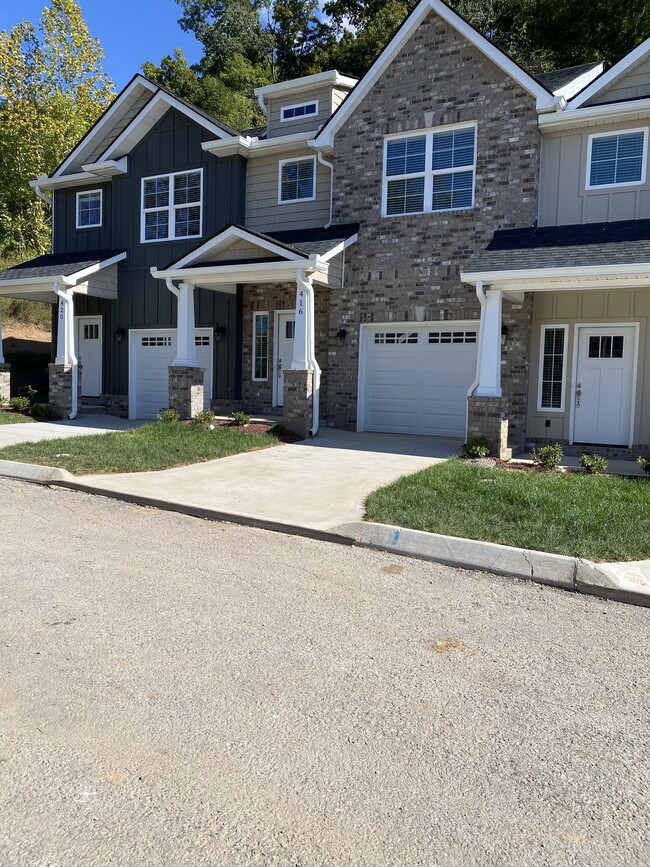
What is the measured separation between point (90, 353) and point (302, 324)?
8254 mm

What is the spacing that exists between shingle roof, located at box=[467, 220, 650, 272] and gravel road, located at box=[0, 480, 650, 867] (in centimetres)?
706

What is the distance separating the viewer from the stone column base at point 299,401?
13.6 meters

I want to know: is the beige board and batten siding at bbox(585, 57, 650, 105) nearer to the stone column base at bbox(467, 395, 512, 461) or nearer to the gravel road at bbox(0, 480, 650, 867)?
the stone column base at bbox(467, 395, 512, 461)

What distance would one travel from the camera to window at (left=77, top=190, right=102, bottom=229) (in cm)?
1902

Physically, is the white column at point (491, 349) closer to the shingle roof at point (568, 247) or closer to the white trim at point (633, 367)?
the shingle roof at point (568, 247)

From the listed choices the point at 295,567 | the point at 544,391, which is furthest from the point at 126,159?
the point at 295,567

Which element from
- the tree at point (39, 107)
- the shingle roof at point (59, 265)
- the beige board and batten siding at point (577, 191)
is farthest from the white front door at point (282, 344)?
the tree at point (39, 107)

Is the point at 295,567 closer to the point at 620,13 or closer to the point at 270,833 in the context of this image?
the point at 270,833

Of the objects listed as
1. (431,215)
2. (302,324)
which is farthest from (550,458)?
(431,215)

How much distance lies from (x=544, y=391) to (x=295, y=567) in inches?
346

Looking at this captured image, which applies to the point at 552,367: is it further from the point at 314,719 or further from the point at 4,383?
the point at 4,383

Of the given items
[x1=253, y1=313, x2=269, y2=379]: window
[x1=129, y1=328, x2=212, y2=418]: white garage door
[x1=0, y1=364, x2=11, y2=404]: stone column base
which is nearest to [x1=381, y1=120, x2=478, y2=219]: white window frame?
[x1=253, y1=313, x2=269, y2=379]: window

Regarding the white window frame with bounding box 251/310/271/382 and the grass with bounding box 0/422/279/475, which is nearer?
the grass with bounding box 0/422/279/475

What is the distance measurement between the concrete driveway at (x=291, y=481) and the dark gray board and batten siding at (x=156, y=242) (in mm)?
4985
